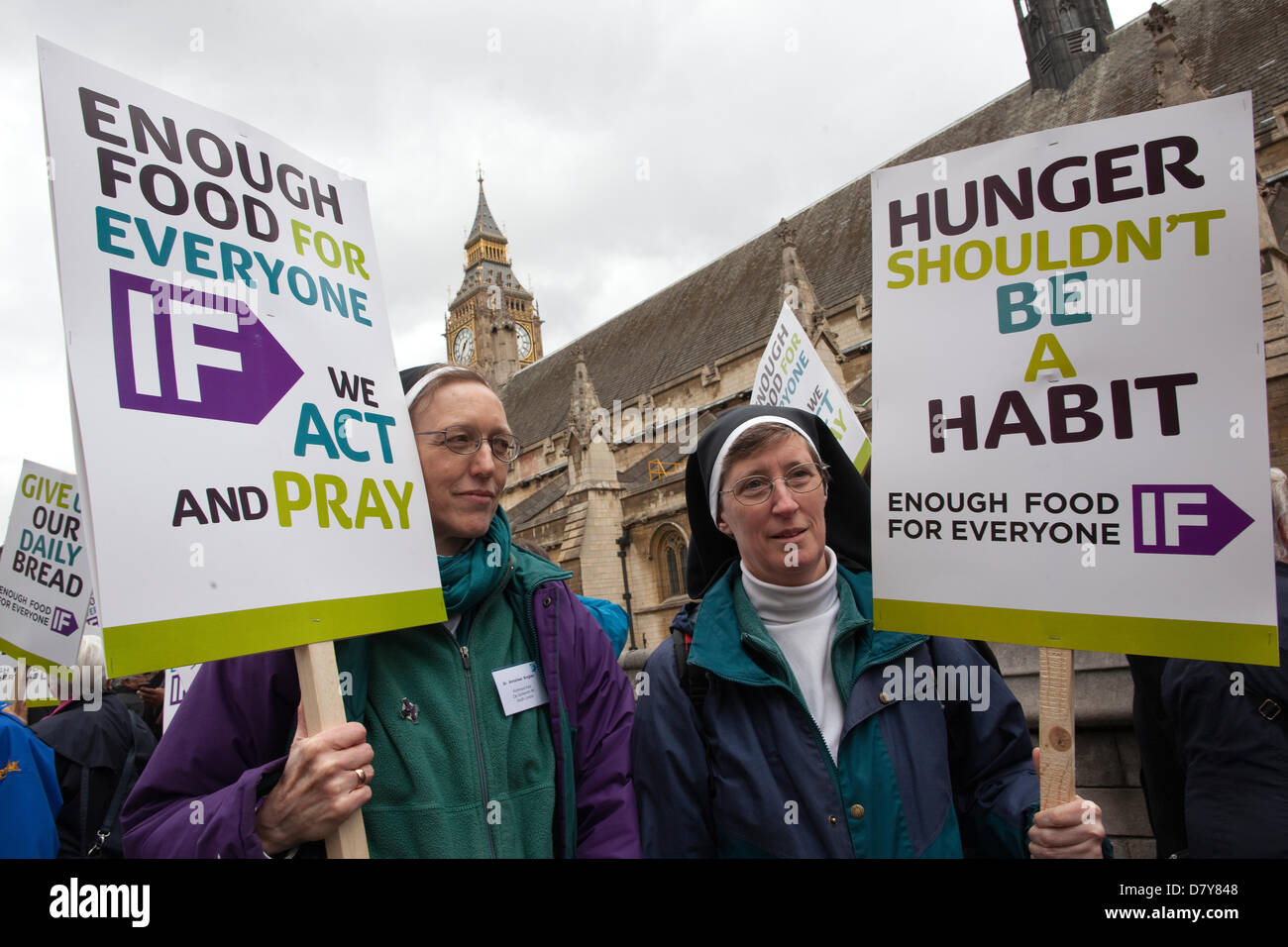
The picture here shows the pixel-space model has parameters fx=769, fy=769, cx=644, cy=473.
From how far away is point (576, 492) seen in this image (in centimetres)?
1978

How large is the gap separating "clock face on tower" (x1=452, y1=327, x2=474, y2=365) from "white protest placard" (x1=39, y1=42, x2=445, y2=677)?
185ft

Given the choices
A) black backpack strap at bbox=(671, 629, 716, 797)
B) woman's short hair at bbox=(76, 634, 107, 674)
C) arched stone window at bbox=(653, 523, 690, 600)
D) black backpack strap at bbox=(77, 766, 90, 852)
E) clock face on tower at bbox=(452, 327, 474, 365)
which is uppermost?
clock face on tower at bbox=(452, 327, 474, 365)

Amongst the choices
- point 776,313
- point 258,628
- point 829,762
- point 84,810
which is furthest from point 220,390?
point 776,313

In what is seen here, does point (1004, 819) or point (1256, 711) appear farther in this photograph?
point (1256, 711)

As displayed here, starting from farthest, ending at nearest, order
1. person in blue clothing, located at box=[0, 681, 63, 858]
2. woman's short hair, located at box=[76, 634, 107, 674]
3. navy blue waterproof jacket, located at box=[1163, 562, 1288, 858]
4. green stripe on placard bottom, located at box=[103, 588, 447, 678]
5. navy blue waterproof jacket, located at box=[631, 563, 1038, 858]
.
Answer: woman's short hair, located at box=[76, 634, 107, 674] → person in blue clothing, located at box=[0, 681, 63, 858] → navy blue waterproof jacket, located at box=[1163, 562, 1288, 858] → navy blue waterproof jacket, located at box=[631, 563, 1038, 858] → green stripe on placard bottom, located at box=[103, 588, 447, 678]

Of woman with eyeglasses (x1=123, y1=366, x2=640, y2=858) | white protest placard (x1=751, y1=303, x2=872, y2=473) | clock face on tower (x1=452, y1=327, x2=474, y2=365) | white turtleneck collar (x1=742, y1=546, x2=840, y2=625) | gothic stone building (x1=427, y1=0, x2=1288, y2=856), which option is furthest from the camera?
clock face on tower (x1=452, y1=327, x2=474, y2=365)

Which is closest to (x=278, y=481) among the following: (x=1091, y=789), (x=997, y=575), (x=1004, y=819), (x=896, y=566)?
(x=896, y=566)

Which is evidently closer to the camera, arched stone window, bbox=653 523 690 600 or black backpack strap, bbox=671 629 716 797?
black backpack strap, bbox=671 629 716 797

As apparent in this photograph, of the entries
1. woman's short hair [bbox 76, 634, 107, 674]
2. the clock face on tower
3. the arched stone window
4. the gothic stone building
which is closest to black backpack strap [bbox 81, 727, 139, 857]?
woman's short hair [bbox 76, 634, 107, 674]

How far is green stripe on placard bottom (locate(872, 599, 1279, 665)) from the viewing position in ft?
5.43

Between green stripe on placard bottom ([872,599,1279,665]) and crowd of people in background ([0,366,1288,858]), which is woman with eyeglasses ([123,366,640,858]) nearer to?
crowd of people in background ([0,366,1288,858])

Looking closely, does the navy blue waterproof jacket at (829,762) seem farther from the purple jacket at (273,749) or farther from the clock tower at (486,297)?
the clock tower at (486,297)
